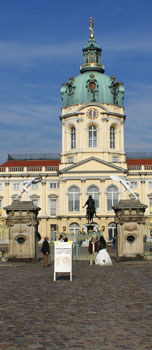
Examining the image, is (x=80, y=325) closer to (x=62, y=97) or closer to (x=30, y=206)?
(x=30, y=206)

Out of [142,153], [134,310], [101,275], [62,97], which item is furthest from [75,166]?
[134,310]

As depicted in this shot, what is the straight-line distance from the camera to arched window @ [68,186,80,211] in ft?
237

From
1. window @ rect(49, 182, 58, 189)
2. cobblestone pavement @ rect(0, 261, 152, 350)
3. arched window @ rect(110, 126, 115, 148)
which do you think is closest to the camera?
cobblestone pavement @ rect(0, 261, 152, 350)

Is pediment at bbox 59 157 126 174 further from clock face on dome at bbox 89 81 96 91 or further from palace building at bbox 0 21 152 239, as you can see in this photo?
clock face on dome at bbox 89 81 96 91

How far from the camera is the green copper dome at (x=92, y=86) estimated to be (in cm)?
7550

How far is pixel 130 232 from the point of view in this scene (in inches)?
1158

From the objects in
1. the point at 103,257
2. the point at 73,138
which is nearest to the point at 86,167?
the point at 73,138

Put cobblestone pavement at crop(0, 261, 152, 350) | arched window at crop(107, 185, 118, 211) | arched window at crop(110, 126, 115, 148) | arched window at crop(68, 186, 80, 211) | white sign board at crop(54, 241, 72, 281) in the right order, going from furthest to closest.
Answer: arched window at crop(110, 126, 115, 148), arched window at crop(68, 186, 80, 211), arched window at crop(107, 185, 118, 211), white sign board at crop(54, 241, 72, 281), cobblestone pavement at crop(0, 261, 152, 350)

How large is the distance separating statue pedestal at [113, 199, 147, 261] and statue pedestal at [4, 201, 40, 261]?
490 cm

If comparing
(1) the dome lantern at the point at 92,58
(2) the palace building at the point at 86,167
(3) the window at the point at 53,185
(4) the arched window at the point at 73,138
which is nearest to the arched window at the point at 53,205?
(2) the palace building at the point at 86,167

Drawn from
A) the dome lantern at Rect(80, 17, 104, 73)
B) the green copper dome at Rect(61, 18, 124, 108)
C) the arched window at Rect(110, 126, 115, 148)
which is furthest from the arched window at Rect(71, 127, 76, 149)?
the dome lantern at Rect(80, 17, 104, 73)

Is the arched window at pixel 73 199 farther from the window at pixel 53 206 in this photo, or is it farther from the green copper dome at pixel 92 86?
the green copper dome at pixel 92 86

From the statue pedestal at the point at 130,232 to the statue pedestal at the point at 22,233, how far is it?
4897 mm

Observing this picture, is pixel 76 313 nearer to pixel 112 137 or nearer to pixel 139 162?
pixel 112 137
